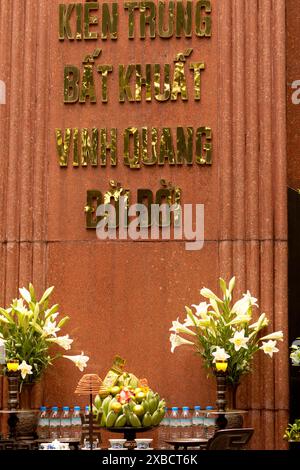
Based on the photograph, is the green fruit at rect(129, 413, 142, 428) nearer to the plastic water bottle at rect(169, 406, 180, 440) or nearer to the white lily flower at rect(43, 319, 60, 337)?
the plastic water bottle at rect(169, 406, 180, 440)

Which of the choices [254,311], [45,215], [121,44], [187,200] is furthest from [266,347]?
[121,44]

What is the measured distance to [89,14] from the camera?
11.8 m

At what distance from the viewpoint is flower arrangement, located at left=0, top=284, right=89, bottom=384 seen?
35.2ft

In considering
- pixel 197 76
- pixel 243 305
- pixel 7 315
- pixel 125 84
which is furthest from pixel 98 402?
pixel 197 76

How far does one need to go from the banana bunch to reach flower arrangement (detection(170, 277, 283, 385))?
2.88 feet

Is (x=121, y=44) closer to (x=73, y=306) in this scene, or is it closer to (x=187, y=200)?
(x=187, y=200)

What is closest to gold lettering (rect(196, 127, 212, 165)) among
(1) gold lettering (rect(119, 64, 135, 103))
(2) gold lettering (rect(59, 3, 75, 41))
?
(1) gold lettering (rect(119, 64, 135, 103))

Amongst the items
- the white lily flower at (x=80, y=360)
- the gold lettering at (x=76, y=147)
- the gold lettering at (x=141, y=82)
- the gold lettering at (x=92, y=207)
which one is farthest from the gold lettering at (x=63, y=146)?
the white lily flower at (x=80, y=360)

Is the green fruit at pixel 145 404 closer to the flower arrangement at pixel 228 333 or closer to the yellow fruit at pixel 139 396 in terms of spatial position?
the yellow fruit at pixel 139 396

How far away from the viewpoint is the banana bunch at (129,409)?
9672 millimetres

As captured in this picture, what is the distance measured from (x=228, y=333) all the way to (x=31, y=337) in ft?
6.28

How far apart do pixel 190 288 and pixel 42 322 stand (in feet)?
5.15

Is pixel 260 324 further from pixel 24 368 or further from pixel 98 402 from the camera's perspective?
pixel 24 368
